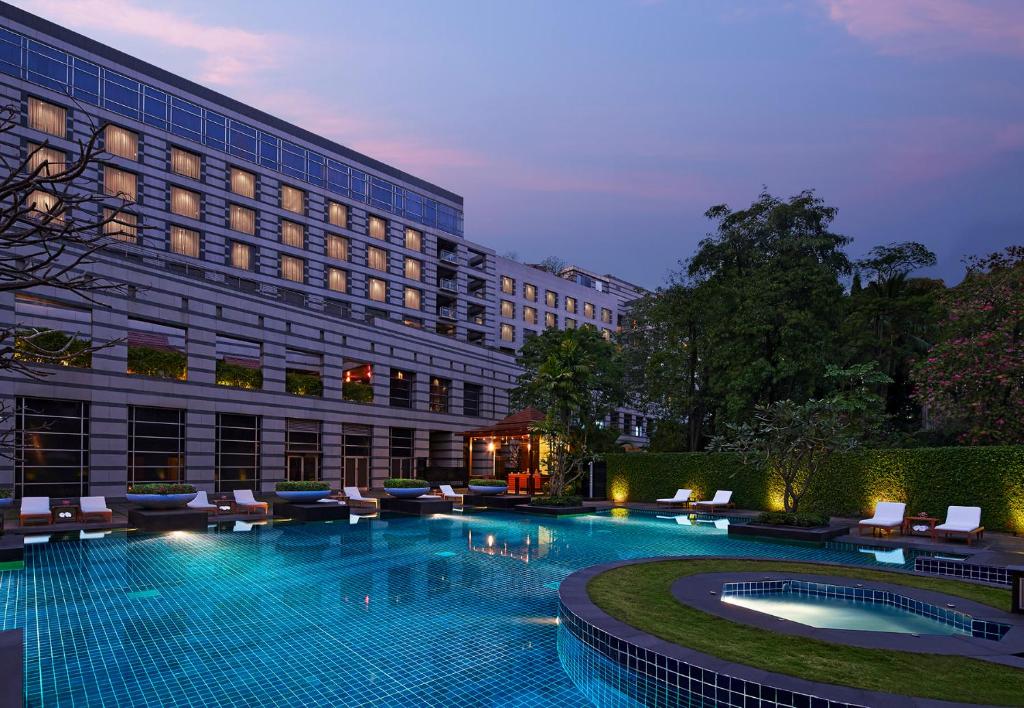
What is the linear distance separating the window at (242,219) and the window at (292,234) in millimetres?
2090

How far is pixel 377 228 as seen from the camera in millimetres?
47312

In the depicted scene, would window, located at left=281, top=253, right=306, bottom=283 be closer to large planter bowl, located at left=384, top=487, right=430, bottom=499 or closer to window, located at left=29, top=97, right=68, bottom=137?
window, located at left=29, top=97, right=68, bottom=137

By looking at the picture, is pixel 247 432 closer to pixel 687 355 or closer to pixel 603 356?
pixel 603 356

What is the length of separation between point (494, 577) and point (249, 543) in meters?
8.37

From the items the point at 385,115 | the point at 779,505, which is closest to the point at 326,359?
the point at 779,505

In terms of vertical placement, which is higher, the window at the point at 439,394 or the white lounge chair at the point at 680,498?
the window at the point at 439,394

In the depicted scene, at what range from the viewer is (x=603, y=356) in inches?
1467

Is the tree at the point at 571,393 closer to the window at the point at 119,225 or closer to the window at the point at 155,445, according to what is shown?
the window at the point at 119,225

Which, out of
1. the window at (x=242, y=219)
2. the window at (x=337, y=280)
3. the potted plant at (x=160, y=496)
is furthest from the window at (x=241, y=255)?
the potted plant at (x=160, y=496)

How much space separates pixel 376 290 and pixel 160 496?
28.3 m

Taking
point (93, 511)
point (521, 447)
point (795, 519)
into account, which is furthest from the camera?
point (521, 447)

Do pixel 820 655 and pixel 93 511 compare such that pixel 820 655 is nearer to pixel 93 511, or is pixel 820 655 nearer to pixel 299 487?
pixel 93 511

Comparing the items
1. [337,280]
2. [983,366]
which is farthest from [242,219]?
[983,366]

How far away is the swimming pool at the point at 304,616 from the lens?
6.77 m
